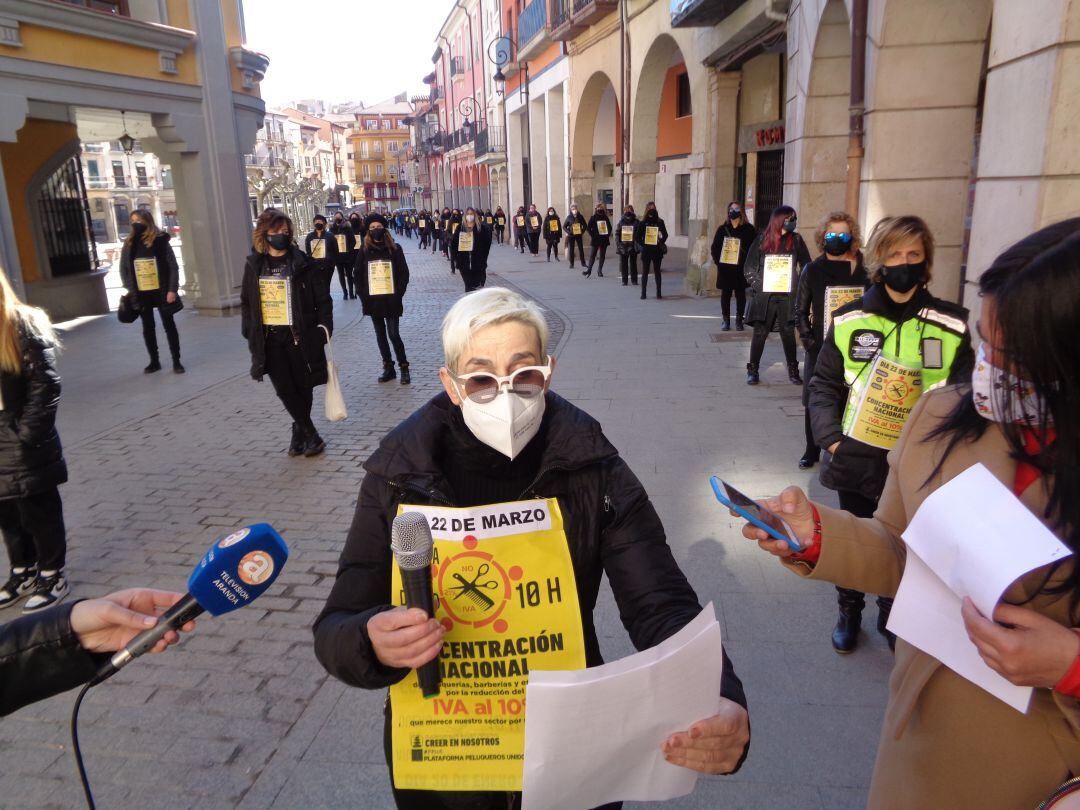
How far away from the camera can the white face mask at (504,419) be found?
192cm

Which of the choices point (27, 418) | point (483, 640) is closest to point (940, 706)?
point (483, 640)

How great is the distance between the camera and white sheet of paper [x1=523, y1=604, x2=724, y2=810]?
1.42m

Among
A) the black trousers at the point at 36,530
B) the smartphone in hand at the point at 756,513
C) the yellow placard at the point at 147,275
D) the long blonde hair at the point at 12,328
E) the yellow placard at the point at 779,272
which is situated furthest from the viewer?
the yellow placard at the point at 147,275

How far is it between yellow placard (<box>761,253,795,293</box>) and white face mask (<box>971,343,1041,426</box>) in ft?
22.4

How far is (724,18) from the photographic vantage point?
1380cm

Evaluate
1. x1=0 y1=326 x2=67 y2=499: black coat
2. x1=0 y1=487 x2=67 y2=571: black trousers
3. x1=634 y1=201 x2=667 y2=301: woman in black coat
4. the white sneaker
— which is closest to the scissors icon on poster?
x1=0 y1=326 x2=67 y2=499: black coat

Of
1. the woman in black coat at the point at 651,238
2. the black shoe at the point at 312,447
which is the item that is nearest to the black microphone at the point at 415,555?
the black shoe at the point at 312,447

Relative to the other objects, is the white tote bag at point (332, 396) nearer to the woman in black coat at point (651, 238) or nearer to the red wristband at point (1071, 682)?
the red wristband at point (1071, 682)

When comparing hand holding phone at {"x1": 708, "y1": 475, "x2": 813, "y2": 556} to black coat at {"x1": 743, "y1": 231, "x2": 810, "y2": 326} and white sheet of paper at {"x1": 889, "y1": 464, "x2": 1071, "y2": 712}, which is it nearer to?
white sheet of paper at {"x1": 889, "y1": 464, "x2": 1071, "y2": 712}

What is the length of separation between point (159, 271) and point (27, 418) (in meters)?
6.19

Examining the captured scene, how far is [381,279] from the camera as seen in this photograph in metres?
9.53

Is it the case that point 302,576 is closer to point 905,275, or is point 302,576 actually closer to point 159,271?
point 905,275

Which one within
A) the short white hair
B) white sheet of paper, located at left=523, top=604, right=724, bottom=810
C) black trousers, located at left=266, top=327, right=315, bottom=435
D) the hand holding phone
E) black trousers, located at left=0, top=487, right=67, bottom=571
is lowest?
black trousers, located at left=0, top=487, right=67, bottom=571

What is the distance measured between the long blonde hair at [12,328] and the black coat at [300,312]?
2.52 meters
